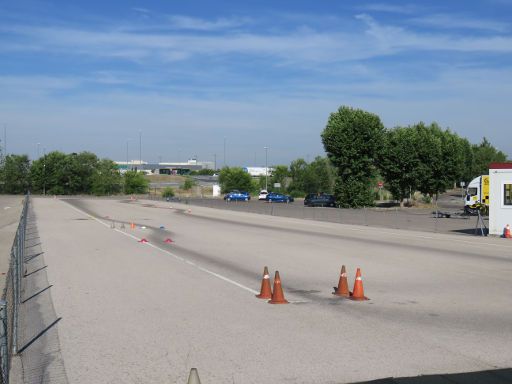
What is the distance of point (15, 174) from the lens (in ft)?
435

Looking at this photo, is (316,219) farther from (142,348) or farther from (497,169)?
(142,348)

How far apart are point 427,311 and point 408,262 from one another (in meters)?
8.03

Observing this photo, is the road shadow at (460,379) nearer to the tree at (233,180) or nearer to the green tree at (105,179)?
the tree at (233,180)

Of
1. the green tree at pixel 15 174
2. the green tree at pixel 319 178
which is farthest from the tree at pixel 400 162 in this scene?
the green tree at pixel 15 174

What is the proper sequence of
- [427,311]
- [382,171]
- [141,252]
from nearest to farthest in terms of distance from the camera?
[427,311], [141,252], [382,171]

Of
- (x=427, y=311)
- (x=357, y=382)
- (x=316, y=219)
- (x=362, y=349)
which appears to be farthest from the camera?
(x=316, y=219)

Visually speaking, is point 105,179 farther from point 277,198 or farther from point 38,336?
point 38,336

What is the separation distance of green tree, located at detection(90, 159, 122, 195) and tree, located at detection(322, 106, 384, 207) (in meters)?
74.9

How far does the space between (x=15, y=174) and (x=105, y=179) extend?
60.1 ft

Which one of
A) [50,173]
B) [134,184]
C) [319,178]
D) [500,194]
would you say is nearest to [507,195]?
[500,194]

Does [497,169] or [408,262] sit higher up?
[497,169]

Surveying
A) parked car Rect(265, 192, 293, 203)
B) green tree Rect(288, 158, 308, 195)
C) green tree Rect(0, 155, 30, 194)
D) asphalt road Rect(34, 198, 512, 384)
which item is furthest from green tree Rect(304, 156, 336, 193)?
asphalt road Rect(34, 198, 512, 384)

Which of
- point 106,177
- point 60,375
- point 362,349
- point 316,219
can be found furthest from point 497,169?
point 106,177

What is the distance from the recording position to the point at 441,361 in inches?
303
